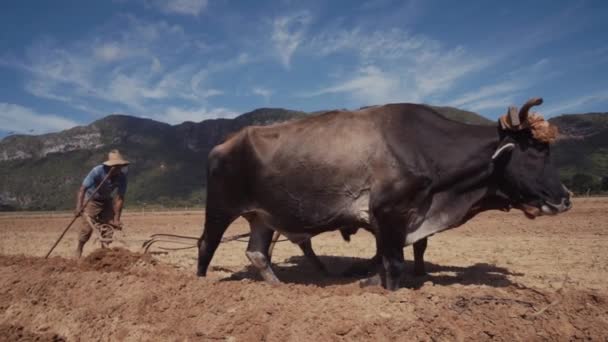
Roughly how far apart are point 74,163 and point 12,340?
117904mm

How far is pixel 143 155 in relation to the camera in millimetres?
109812

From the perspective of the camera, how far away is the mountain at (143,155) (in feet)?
226

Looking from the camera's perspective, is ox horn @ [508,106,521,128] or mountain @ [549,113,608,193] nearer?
ox horn @ [508,106,521,128]

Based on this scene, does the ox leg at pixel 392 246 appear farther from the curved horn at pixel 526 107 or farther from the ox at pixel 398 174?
the curved horn at pixel 526 107

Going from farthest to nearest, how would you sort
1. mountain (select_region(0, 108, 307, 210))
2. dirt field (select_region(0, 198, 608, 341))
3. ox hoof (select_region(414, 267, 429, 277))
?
mountain (select_region(0, 108, 307, 210))
ox hoof (select_region(414, 267, 429, 277))
dirt field (select_region(0, 198, 608, 341))

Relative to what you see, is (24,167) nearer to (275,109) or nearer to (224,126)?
(224,126)

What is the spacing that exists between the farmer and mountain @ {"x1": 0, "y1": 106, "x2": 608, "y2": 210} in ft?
178

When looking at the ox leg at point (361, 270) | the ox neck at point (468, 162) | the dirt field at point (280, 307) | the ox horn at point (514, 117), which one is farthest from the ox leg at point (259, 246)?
the ox horn at point (514, 117)

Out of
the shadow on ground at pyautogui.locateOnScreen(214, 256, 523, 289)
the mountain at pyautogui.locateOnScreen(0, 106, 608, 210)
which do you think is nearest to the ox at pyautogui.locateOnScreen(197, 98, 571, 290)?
the shadow on ground at pyautogui.locateOnScreen(214, 256, 523, 289)

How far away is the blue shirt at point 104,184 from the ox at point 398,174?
3804mm

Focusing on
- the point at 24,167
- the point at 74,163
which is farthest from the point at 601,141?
the point at 24,167

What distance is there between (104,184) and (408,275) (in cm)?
592

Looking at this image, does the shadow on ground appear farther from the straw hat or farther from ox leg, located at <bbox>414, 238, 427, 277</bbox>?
the straw hat

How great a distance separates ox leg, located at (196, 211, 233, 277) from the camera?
6.33m
